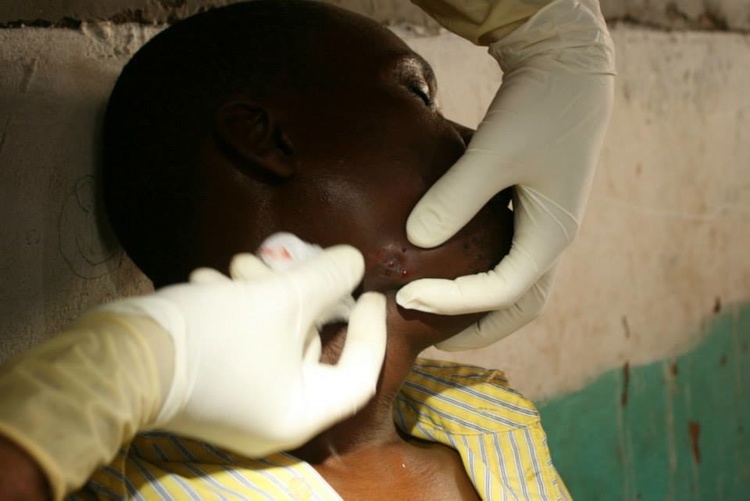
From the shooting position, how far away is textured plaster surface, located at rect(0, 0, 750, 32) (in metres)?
1.09

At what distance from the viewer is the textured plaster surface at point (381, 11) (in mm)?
1087

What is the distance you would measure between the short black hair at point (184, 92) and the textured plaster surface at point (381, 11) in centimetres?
18

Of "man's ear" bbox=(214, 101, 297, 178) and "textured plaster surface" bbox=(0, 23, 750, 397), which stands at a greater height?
"man's ear" bbox=(214, 101, 297, 178)

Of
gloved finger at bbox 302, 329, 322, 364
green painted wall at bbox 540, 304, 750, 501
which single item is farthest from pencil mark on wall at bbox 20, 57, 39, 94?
green painted wall at bbox 540, 304, 750, 501

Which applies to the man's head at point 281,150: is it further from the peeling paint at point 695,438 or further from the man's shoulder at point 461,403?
the peeling paint at point 695,438

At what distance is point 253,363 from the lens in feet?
2.21

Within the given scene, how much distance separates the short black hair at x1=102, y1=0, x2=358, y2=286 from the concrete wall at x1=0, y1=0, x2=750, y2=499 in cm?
19

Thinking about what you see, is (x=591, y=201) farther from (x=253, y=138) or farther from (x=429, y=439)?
(x=253, y=138)

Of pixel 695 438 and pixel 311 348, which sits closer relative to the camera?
pixel 311 348

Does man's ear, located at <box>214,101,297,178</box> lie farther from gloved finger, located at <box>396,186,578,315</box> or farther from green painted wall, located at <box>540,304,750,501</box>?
green painted wall, located at <box>540,304,750,501</box>

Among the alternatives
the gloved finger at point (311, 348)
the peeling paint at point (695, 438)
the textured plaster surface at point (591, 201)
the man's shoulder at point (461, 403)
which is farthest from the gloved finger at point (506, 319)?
the peeling paint at point (695, 438)

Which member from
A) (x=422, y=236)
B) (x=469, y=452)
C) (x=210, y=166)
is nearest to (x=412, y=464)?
(x=469, y=452)

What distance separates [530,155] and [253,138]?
34 cm

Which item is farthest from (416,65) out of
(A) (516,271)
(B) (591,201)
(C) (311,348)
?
(B) (591,201)
